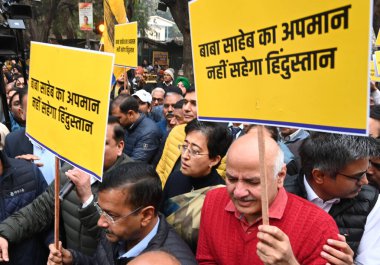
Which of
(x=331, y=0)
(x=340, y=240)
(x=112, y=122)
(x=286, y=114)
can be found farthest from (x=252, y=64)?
(x=112, y=122)

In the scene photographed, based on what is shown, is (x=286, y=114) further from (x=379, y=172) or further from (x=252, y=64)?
(x=379, y=172)

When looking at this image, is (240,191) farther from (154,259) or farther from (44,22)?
(44,22)

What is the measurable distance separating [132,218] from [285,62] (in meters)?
0.95

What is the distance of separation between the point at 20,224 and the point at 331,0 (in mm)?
1971

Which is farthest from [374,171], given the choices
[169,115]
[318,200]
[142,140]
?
[169,115]

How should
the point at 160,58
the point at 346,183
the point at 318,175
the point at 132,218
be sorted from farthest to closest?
the point at 160,58 → the point at 318,175 → the point at 346,183 → the point at 132,218

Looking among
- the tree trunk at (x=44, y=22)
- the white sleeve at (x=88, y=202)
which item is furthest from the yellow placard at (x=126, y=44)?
the tree trunk at (x=44, y=22)

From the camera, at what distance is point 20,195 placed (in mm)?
2465

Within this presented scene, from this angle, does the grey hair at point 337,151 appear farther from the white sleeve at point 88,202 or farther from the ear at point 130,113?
the ear at point 130,113

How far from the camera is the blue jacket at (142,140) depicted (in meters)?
4.13

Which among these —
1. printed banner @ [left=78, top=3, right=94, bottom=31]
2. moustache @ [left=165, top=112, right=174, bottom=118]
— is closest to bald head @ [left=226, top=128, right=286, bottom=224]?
moustache @ [left=165, top=112, right=174, bottom=118]

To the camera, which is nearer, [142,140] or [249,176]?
[249,176]

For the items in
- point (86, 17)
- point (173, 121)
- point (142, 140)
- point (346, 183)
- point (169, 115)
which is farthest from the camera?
point (86, 17)

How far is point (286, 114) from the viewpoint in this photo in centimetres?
140
